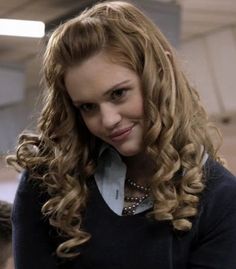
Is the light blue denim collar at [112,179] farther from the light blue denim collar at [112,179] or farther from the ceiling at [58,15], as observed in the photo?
the ceiling at [58,15]

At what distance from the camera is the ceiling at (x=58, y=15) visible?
179 inches

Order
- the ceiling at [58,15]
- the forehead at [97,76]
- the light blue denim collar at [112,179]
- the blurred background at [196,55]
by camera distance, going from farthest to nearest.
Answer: the blurred background at [196,55] < the ceiling at [58,15] < the light blue denim collar at [112,179] < the forehead at [97,76]

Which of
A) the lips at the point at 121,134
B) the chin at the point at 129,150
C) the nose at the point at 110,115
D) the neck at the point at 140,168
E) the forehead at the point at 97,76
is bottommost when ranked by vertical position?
the neck at the point at 140,168

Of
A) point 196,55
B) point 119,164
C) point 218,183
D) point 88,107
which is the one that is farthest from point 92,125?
point 196,55

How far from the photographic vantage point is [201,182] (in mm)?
1189

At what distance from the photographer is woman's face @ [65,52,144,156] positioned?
1105 mm

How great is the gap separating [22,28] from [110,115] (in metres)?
3.77

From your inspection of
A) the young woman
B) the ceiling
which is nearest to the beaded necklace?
the young woman

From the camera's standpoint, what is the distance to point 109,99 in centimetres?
111

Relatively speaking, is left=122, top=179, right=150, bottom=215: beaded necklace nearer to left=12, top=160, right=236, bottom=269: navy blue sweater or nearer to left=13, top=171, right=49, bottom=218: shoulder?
left=12, top=160, right=236, bottom=269: navy blue sweater

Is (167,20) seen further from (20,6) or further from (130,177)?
(130,177)

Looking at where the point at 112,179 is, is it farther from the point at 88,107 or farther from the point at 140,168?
the point at 88,107

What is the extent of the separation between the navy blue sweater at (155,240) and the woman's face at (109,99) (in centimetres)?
14

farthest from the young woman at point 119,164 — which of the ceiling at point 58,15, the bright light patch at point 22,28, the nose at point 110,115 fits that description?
the bright light patch at point 22,28
